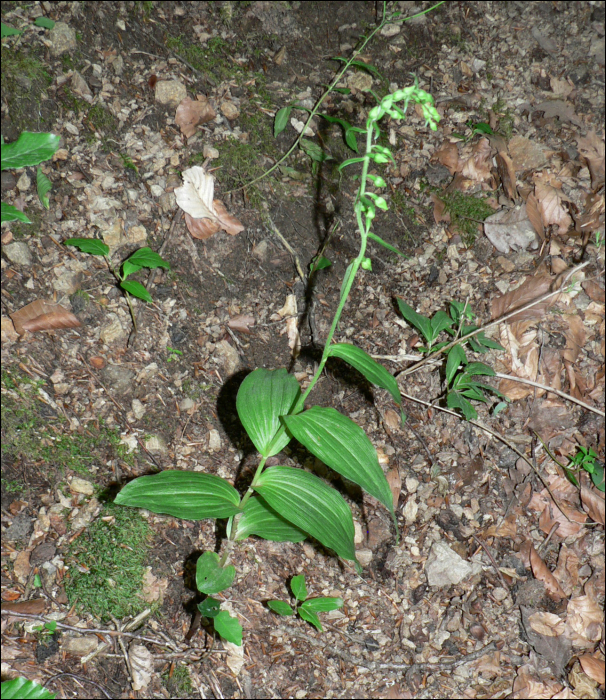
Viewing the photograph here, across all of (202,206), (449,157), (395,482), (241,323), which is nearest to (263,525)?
(395,482)

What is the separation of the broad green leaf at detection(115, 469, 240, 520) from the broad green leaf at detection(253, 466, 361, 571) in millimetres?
173

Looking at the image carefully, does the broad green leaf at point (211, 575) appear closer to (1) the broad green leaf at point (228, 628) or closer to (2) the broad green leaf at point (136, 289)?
(1) the broad green leaf at point (228, 628)

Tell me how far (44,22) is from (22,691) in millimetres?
3426

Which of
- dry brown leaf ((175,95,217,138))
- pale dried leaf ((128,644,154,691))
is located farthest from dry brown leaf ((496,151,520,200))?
pale dried leaf ((128,644,154,691))

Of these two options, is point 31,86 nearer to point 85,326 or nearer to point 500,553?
point 85,326

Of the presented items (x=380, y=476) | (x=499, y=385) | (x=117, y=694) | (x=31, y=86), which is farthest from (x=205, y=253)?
(x=117, y=694)

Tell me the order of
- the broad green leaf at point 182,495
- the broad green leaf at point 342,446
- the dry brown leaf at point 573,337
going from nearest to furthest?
the broad green leaf at point 342,446, the broad green leaf at point 182,495, the dry brown leaf at point 573,337

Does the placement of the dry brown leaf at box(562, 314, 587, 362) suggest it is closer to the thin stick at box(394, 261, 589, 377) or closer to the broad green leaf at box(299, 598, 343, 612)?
the thin stick at box(394, 261, 589, 377)

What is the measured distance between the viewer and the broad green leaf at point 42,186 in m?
2.73

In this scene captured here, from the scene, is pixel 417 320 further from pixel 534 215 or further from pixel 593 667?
pixel 593 667

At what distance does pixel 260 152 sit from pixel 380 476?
2.38 m

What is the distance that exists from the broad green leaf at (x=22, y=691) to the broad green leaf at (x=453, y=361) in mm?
2537

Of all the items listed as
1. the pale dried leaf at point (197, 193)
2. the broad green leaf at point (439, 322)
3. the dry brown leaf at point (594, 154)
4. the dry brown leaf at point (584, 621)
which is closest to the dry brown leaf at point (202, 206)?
the pale dried leaf at point (197, 193)

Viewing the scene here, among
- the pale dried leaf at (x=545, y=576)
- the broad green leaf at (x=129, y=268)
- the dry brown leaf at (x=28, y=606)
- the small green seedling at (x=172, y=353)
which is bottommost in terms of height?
the pale dried leaf at (x=545, y=576)
